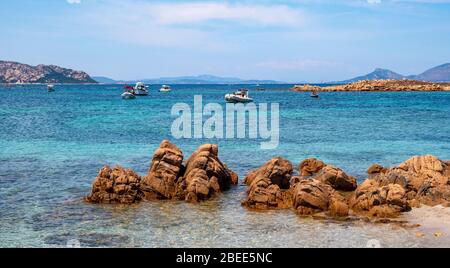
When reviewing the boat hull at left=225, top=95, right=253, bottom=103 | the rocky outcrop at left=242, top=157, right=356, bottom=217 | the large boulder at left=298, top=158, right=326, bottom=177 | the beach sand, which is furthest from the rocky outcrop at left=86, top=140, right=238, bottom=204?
the boat hull at left=225, top=95, right=253, bottom=103

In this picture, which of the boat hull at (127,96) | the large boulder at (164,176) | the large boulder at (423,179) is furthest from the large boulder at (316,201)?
the boat hull at (127,96)

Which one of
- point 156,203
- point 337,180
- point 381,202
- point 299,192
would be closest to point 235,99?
point 337,180

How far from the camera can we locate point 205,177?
27.9 m

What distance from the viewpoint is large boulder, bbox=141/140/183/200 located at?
27031mm

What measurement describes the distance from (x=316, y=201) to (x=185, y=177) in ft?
25.9

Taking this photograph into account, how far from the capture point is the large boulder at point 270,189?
2530 cm

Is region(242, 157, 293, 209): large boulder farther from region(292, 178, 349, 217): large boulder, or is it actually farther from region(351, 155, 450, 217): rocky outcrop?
region(351, 155, 450, 217): rocky outcrop

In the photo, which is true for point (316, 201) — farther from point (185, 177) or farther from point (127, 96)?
point (127, 96)

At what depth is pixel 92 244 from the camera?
64.3 ft

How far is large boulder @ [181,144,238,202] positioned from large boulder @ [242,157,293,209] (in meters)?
2.08
